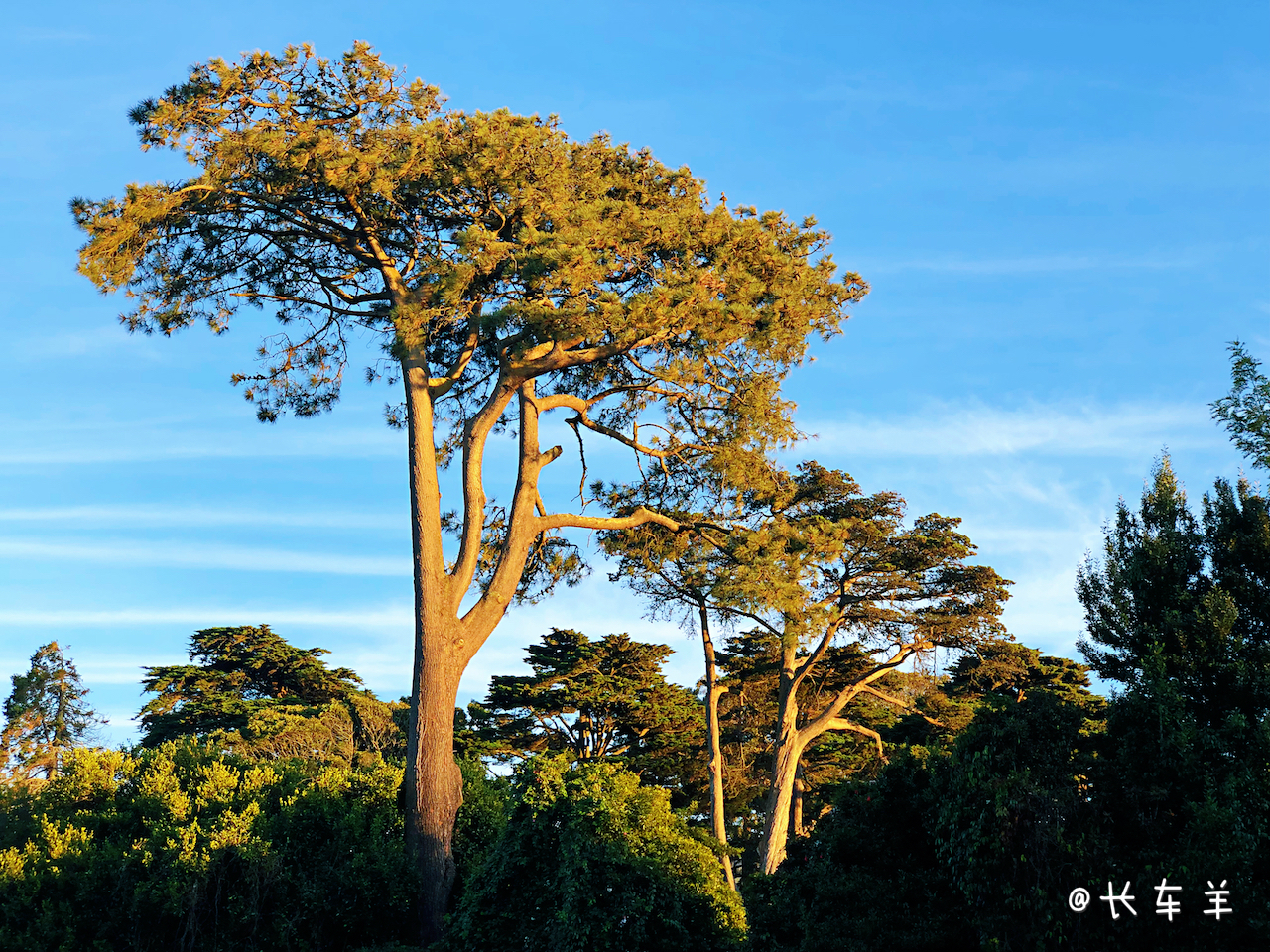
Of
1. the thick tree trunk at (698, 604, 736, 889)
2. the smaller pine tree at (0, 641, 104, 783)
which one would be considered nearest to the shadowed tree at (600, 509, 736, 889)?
the thick tree trunk at (698, 604, 736, 889)

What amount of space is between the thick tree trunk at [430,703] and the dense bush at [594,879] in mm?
2266

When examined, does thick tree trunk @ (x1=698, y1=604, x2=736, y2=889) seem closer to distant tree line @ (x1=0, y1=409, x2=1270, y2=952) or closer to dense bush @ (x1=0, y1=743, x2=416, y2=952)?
distant tree line @ (x1=0, y1=409, x2=1270, y2=952)

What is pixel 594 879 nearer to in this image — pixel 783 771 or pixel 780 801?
pixel 780 801

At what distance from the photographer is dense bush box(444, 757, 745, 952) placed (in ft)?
35.9

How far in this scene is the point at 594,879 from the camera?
11.1m

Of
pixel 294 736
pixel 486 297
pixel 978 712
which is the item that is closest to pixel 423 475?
pixel 486 297

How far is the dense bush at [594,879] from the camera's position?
1095cm

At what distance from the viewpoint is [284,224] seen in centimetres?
1686

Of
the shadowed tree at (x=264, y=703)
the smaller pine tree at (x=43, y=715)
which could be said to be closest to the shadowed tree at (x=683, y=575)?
the shadowed tree at (x=264, y=703)

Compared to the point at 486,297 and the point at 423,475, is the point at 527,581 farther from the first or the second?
the point at 486,297

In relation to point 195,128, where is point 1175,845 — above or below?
below

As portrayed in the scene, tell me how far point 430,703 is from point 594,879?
447 centimetres

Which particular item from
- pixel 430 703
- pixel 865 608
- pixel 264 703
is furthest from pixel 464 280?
pixel 264 703

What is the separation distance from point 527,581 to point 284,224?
22.9 ft
